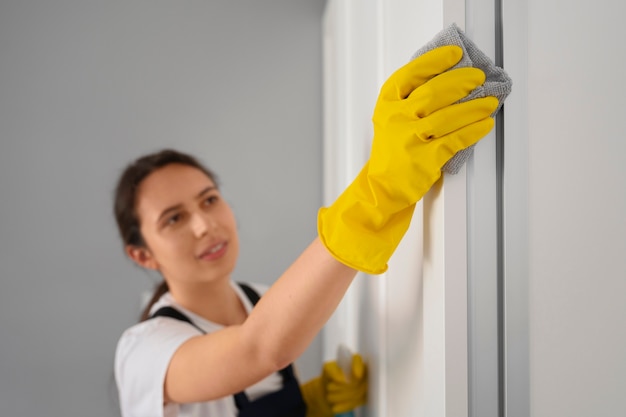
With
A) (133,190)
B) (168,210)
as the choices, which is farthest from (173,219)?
(133,190)

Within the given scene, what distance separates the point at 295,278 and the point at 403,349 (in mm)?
198

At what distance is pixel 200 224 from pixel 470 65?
81 cm

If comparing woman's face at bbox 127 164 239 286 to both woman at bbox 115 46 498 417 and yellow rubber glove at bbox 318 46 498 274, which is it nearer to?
woman at bbox 115 46 498 417

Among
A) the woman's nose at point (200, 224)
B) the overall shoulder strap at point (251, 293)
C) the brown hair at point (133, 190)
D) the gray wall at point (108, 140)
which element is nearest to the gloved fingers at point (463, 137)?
the woman's nose at point (200, 224)

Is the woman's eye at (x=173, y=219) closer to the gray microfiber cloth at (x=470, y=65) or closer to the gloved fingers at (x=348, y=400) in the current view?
the gloved fingers at (x=348, y=400)

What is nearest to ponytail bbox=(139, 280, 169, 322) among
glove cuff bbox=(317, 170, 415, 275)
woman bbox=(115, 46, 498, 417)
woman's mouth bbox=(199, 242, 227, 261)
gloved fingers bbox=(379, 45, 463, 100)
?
woman bbox=(115, 46, 498, 417)

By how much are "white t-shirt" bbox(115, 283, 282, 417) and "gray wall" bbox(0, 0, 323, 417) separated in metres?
0.85

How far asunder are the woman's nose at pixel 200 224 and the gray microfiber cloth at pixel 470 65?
75 cm

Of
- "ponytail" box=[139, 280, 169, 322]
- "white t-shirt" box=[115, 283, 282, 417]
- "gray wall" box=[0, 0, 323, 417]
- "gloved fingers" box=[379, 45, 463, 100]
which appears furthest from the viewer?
"gray wall" box=[0, 0, 323, 417]

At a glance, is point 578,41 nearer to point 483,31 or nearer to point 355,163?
point 483,31

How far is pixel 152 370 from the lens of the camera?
3.07ft

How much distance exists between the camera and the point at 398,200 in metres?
0.57

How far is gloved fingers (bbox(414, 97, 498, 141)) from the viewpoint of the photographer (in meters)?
0.53

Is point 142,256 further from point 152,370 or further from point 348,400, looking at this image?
point 348,400
